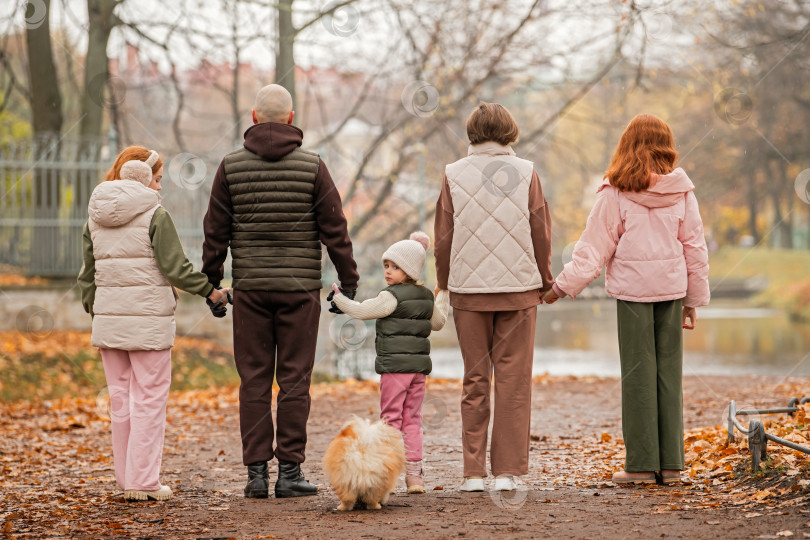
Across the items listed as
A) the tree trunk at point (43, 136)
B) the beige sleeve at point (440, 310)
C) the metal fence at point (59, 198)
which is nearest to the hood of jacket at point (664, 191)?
the beige sleeve at point (440, 310)

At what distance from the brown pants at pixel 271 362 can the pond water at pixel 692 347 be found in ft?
28.8

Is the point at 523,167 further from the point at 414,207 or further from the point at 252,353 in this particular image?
the point at 414,207

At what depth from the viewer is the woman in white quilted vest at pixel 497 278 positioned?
5004 millimetres

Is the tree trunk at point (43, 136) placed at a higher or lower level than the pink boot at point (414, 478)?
higher

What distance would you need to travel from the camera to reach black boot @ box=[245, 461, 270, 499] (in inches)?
201

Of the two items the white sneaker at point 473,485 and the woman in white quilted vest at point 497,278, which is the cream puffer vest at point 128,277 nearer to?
the woman in white quilted vest at point 497,278

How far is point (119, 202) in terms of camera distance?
5078mm

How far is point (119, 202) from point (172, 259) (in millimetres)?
414

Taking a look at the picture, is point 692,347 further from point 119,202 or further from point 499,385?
point 119,202

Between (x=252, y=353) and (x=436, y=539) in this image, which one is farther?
(x=252, y=353)

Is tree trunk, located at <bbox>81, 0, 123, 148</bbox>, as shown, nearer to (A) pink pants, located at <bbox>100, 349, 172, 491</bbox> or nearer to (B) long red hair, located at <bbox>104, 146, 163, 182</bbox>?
(B) long red hair, located at <bbox>104, 146, 163, 182</bbox>

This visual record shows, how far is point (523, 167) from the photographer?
5.05 meters

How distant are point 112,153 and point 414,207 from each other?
5.37 m

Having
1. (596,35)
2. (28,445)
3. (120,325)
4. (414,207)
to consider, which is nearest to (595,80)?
(596,35)
